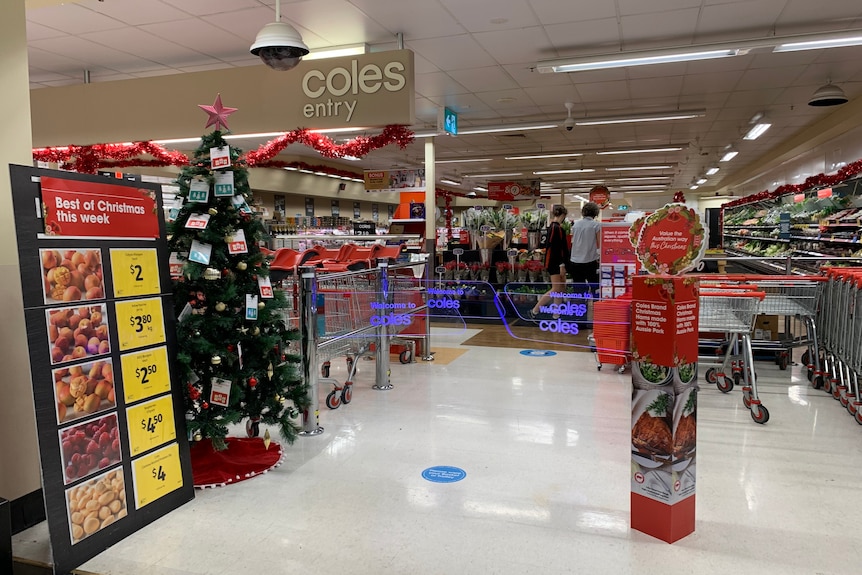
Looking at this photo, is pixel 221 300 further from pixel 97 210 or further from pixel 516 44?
pixel 516 44

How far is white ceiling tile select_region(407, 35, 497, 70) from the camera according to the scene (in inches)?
267

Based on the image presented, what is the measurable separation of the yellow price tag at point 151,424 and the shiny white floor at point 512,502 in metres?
0.42

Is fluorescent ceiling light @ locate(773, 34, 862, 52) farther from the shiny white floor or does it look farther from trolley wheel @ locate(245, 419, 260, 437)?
trolley wheel @ locate(245, 419, 260, 437)

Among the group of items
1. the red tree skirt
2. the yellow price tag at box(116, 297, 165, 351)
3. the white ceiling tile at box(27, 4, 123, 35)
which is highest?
the white ceiling tile at box(27, 4, 123, 35)

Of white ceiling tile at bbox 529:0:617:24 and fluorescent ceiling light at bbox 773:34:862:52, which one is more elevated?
white ceiling tile at bbox 529:0:617:24

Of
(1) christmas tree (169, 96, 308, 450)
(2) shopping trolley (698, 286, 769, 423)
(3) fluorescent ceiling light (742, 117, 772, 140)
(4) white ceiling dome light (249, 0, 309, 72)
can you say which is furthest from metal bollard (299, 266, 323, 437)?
(3) fluorescent ceiling light (742, 117, 772, 140)

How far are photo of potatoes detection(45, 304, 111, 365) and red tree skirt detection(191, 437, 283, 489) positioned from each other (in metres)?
1.08

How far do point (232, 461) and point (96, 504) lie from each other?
98 cm

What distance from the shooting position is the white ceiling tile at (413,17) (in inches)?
223

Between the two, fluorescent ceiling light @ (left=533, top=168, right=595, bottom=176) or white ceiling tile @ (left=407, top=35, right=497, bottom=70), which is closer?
white ceiling tile @ (left=407, top=35, right=497, bottom=70)

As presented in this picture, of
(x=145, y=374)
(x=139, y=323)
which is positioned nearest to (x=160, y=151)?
(x=139, y=323)

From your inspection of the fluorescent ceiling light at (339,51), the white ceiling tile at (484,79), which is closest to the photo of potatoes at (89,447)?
the fluorescent ceiling light at (339,51)

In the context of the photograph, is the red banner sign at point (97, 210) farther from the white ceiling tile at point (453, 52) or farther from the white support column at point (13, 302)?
the white ceiling tile at point (453, 52)

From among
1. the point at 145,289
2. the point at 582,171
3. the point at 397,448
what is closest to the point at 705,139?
the point at 582,171
